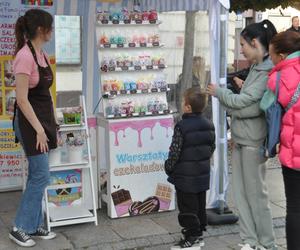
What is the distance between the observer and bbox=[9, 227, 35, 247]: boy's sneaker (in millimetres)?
4398

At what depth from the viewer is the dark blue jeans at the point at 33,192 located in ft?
14.1

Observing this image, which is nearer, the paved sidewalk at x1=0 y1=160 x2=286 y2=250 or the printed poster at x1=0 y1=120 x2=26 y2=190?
the paved sidewalk at x1=0 y1=160 x2=286 y2=250

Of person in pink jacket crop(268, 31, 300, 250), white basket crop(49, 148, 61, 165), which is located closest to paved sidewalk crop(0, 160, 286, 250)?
white basket crop(49, 148, 61, 165)

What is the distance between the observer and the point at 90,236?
15.4 feet

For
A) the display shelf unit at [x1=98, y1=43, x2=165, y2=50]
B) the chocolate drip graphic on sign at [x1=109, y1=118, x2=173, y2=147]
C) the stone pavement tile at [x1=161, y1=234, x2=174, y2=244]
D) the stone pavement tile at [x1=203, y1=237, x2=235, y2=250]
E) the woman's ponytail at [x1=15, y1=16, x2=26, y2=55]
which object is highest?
the woman's ponytail at [x1=15, y1=16, x2=26, y2=55]

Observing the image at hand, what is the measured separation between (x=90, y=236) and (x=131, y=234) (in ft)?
1.23

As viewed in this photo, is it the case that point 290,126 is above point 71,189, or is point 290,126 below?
above

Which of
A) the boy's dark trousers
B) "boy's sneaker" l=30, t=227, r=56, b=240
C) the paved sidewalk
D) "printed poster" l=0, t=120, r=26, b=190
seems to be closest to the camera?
the boy's dark trousers

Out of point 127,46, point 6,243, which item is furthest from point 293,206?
point 6,243

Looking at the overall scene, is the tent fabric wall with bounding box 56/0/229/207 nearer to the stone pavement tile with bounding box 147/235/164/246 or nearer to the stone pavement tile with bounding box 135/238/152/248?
the stone pavement tile with bounding box 147/235/164/246

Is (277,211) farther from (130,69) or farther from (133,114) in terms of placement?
(130,69)

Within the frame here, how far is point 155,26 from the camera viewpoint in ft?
17.0

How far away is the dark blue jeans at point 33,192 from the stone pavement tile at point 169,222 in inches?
47.1

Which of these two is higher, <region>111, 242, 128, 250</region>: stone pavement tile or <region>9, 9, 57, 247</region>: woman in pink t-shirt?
<region>9, 9, 57, 247</region>: woman in pink t-shirt
